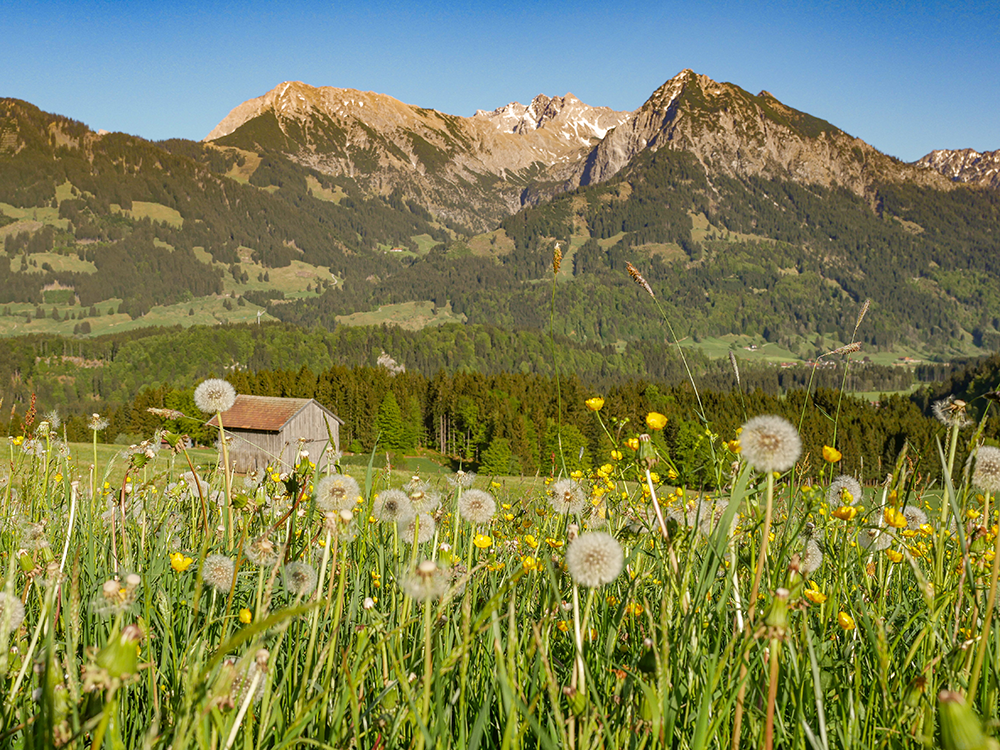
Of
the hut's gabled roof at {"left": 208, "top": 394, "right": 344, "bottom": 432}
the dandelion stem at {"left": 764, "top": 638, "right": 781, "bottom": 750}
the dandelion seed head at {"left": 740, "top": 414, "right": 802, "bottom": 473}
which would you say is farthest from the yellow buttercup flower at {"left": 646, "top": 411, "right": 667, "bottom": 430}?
the hut's gabled roof at {"left": 208, "top": 394, "right": 344, "bottom": 432}

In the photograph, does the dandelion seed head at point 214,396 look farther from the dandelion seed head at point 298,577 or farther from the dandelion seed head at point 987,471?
the dandelion seed head at point 987,471

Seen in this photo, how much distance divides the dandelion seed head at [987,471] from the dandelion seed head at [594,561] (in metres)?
1.08

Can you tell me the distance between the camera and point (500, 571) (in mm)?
2906

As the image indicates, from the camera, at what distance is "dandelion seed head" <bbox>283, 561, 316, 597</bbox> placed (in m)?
1.74

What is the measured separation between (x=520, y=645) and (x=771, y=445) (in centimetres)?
87

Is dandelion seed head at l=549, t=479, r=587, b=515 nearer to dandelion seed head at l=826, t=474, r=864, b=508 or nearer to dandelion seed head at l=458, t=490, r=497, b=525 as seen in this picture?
dandelion seed head at l=458, t=490, r=497, b=525

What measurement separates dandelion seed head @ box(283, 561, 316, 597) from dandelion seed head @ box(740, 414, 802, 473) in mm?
1225

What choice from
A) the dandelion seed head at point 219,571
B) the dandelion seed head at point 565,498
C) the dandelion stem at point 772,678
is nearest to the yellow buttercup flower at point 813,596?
the dandelion stem at point 772,678

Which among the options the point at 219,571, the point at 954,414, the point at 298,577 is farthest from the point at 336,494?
the point at 954,414

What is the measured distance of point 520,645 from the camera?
5.44ft

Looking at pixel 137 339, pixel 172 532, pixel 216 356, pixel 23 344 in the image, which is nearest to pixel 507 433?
pixel 172 532

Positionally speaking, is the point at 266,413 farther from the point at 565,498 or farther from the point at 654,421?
the point at 654,421

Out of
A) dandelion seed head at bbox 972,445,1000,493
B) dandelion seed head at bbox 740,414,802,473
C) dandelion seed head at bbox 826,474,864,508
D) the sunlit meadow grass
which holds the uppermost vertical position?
dandelion seed head at bbox 740,414,802,473

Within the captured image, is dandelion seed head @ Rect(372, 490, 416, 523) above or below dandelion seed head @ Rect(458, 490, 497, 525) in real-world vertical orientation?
above
